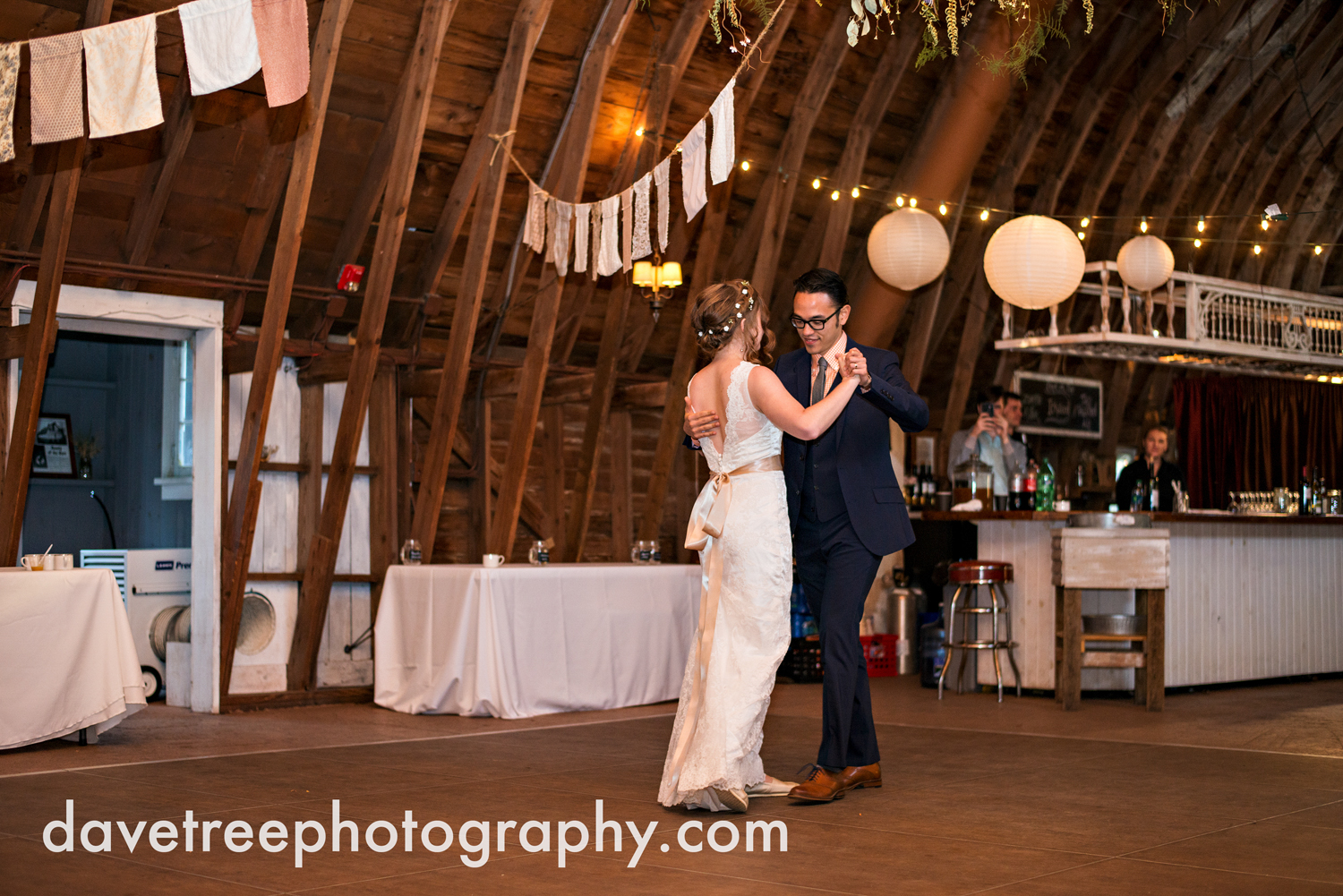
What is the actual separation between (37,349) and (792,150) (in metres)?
4.59

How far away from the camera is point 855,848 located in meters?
3.32

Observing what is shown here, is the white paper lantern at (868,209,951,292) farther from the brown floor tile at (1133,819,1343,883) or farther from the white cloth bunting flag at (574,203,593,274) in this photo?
the brown floor tile at (1133,819,1343,883)

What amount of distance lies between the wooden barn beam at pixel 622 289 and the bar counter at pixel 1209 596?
204 cm

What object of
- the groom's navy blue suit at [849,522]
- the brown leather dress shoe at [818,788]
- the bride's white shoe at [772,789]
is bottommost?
the bride's white shoe at [772,789]

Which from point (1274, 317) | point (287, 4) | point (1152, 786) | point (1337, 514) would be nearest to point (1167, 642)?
point (1337, 514)

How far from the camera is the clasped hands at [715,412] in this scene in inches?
149

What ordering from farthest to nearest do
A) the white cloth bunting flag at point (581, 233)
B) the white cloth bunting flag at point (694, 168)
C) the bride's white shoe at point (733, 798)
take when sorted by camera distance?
the white cloth bunting flag at point (581, 233) → the white cloth bunting flag at point (694, 168) → the bride's white shoe at point (733, 798)

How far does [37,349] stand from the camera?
19.5 feet

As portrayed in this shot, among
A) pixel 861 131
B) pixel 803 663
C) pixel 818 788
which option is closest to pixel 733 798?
pixel 818 788

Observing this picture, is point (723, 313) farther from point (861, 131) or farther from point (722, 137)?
point (861, 131)

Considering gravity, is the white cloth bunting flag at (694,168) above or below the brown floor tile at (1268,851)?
above

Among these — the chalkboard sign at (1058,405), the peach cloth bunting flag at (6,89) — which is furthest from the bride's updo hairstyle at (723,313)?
the chalkboard sign at (1058,405)

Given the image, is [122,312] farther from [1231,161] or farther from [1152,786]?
[1231,161]

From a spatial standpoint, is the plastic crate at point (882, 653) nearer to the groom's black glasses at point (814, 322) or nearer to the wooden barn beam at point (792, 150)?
the wooden barn beam at point (792, 150)
